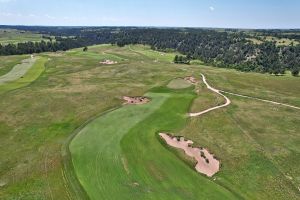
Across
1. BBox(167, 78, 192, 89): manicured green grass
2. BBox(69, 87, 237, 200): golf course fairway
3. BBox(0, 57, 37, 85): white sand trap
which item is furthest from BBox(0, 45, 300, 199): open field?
BBox(0, 57, 37, 85): white sand trap

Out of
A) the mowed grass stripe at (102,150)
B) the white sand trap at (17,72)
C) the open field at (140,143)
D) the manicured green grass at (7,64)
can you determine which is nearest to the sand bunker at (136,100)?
the open field at (140,143)

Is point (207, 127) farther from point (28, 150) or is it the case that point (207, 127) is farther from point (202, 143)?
point (28, 150)

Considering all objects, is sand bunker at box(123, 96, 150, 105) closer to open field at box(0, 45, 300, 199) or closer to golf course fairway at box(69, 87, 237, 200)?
open field at box(0, 45, 300, 199)

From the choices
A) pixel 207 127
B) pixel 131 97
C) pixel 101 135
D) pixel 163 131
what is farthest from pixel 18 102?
pixel 207 127

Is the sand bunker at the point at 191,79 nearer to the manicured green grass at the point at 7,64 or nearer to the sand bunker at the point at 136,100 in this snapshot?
the sand bunker at the point at 136,100

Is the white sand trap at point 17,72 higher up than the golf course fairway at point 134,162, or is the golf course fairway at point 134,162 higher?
the golf course fairway at point 134,162

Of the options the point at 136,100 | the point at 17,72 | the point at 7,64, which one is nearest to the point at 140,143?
the point at 136,100
